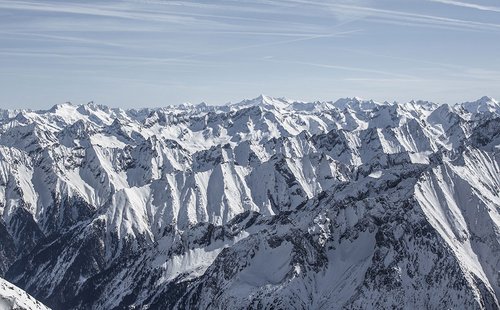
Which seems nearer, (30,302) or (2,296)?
(2,296)
